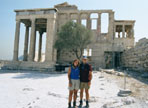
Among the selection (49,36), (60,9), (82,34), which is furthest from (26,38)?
(82,34)

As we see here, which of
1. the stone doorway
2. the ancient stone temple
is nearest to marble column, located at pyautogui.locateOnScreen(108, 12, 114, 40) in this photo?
the ancient stone temple

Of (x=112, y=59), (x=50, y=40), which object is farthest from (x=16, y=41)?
(x=112, y=59)

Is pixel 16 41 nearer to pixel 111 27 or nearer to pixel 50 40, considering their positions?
pixel 50 40

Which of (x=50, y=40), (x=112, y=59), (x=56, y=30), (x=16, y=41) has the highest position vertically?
(x=56, y=30)

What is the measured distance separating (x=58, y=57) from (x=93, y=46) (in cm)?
737

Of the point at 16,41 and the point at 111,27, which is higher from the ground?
the point at 111,27

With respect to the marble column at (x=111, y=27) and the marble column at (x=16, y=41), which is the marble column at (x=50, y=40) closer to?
the marble column at (x=16, y=41)

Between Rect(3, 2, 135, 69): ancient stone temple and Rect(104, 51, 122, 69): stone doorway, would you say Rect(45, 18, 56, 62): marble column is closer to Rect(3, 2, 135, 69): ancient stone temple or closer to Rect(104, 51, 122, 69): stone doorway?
Rect(3, 2, 135, 69): ancient stone temple

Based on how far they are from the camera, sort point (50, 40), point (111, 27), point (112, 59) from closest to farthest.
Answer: point (50, 40)
point (112, 59)
point (111, 27)

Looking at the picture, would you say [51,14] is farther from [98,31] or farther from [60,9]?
[98,31]

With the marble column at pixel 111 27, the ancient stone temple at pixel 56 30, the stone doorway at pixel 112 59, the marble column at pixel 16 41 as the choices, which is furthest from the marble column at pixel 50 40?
the marble column at pixel 111 27

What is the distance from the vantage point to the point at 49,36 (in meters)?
25.5

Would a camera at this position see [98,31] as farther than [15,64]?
Yes

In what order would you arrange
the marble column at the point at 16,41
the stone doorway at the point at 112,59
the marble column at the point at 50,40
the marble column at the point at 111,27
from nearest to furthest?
the marble column at the point at 50,40 < the stone doorway at the point at 112,59 < the marble column at the point at 16,41 < the marble column at the point at 111,27
